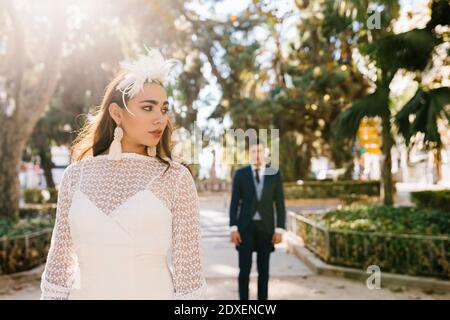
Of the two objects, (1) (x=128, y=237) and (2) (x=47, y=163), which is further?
(2) (x=47, y=163)

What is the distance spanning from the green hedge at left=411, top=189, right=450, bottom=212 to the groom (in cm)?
961

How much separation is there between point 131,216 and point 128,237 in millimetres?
89

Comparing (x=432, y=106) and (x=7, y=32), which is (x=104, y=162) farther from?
(x=7, y=32)

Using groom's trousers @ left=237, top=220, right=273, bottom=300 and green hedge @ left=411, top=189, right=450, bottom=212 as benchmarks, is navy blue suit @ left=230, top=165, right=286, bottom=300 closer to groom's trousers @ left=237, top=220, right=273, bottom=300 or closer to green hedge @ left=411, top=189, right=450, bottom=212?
groom's trousers @ left=237, top=220, right=273, bottom=300

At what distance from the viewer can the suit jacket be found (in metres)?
5.57

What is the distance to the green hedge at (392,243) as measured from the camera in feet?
22.2

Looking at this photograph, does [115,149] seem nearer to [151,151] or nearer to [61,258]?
[151,151]

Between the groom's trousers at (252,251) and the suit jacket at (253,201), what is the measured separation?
0.07 meters

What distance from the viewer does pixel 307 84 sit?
66.5 feet

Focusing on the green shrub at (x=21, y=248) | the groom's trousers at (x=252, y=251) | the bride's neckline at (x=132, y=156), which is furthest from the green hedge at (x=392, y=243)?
the bride's neckline at (x=132, y=156)

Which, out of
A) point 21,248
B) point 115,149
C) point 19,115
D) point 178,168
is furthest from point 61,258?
point 19,115

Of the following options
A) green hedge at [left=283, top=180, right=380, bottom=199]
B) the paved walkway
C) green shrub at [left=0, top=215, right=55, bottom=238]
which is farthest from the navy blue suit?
green hedge at [left=283, top=180, right=380, bottom=199]

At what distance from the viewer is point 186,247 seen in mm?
2039

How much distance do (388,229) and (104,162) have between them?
22.1 feet
